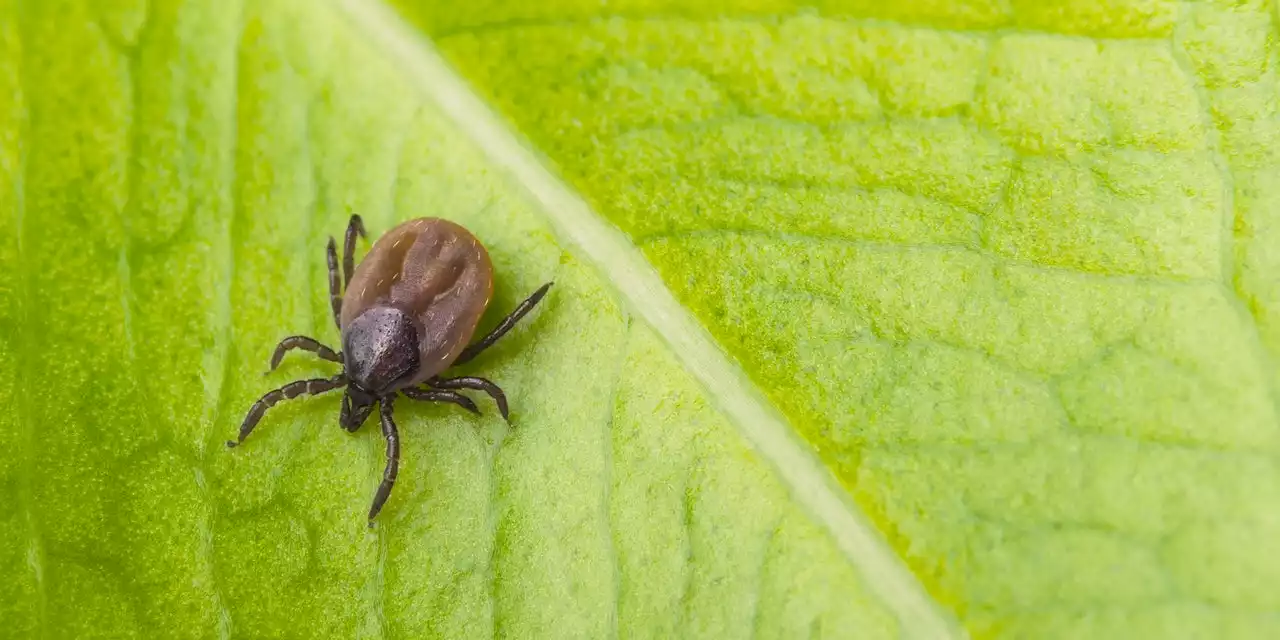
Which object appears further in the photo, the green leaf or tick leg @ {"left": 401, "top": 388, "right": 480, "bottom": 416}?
tick leg @ {"left": 401, "top": 388, "right": 480, "bottom": 416}

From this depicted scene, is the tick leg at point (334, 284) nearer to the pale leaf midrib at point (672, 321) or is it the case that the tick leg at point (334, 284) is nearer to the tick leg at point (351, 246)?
the tick leg at point (351, 246)

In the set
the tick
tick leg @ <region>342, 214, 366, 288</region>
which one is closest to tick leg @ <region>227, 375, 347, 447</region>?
the tick

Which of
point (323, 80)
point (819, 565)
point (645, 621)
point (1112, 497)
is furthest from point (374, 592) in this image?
point (1112, 497)

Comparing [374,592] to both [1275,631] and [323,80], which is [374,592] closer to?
[323,80]

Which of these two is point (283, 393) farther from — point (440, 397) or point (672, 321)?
point (672, 321)

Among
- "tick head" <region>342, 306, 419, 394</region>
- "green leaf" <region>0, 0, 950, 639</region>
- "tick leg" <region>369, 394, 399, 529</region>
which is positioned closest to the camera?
"green leaf" <region>0, 0, 950, 639</region>

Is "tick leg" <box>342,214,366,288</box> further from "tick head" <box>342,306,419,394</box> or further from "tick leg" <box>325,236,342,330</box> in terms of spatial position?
"tick head" <box>342,306,419,394</box>
